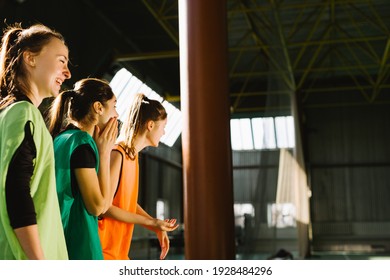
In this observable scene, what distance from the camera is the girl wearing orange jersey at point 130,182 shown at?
4.77 metres

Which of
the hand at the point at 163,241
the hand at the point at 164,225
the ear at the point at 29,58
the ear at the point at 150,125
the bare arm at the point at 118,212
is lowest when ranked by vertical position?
the hand at the point at 163,241

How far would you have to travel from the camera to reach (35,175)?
163 inches

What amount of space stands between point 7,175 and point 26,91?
29.6 inches

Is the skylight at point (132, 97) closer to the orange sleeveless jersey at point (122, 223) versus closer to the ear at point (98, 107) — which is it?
the ear at point (98, 107)

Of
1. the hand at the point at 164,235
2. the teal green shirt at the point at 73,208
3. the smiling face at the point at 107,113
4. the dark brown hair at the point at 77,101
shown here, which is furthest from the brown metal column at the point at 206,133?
the teal green shirt at the point at 73,208

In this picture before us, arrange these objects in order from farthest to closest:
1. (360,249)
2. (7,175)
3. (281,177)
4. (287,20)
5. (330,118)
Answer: (330,118)
(360,249)
(287,20)
(281,177)
(7,175)

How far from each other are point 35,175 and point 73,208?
558mm

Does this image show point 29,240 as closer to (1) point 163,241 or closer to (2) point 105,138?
(2) point 105,138

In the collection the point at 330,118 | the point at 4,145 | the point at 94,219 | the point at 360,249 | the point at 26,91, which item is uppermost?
the point at 330,118

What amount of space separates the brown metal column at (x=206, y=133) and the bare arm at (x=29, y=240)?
4.97 feet

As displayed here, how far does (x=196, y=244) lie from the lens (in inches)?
194

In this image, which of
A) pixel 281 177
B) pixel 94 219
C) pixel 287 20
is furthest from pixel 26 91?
pixel 287 20

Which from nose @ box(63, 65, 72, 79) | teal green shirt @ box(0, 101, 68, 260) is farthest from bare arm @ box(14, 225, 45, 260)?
nose @ box(63, 65, 72, 79)

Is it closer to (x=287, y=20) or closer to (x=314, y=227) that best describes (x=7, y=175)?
(x=287, y=20)
